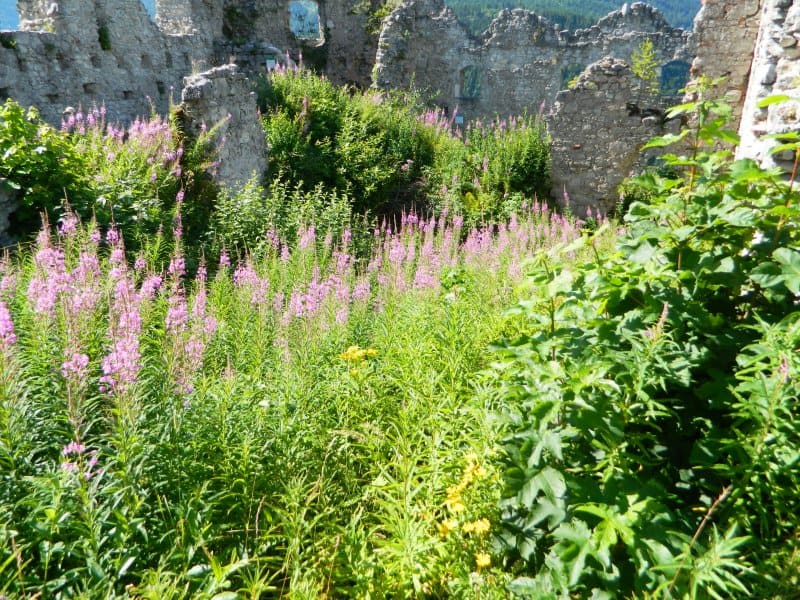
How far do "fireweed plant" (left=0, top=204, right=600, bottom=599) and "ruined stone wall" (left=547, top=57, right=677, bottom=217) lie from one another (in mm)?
7547

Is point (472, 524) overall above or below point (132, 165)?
below

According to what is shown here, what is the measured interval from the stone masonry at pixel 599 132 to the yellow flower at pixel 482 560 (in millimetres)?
9053

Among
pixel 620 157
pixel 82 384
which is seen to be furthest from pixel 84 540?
pixel 620 157

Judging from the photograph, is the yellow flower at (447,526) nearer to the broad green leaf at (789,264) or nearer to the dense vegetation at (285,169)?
the broad green leaf at (789,264)

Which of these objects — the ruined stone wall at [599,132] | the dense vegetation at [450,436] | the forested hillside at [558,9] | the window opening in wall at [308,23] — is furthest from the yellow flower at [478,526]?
the forested hillside at [558,9]

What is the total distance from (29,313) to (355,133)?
807 centimetres

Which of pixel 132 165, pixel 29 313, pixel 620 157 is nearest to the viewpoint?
pixel 29 313

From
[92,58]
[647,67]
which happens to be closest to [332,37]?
[92,58]

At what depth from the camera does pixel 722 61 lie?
9.16 metres

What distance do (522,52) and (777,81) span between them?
14552 mm

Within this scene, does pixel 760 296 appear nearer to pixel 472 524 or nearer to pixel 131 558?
pixel 472 524

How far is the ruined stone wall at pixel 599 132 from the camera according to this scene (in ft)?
33.0

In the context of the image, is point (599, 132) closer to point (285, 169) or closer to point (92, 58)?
point (285, 169)

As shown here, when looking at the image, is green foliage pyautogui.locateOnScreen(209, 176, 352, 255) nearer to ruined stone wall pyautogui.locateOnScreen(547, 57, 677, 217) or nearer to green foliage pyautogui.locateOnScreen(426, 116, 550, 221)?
green foliage pyautogui.locateOnScreen(426, 116, 550, 221)
